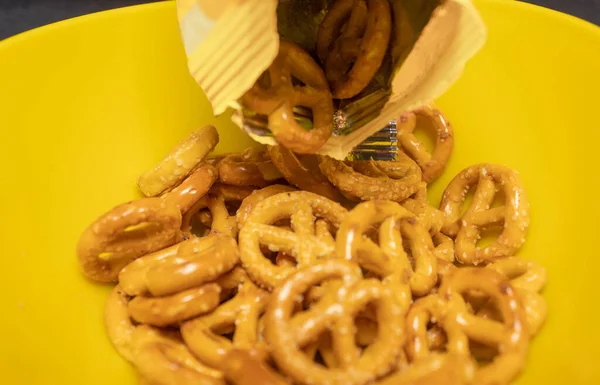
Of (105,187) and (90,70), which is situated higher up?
(90,70)

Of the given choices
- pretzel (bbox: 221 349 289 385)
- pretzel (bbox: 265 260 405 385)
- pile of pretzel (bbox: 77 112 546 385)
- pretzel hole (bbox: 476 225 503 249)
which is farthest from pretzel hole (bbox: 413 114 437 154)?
pretzel (bbox: 221 349 289 385)

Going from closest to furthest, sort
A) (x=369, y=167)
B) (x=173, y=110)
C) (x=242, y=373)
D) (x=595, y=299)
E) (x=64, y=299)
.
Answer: (x=242, y=373) < (x=595, y=299) < (x=64, y=299) < (x=369, y=167) < (x=173, y=110)

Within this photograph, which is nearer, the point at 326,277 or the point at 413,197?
the point at 326,277

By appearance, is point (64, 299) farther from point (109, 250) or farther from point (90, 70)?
point (90, 70)

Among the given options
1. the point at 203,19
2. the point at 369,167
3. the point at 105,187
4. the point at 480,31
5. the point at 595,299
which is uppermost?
the point at 203,19

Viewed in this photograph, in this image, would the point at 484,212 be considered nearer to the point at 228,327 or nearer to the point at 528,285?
the point at 528,285

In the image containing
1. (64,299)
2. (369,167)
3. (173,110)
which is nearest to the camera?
(64,299)

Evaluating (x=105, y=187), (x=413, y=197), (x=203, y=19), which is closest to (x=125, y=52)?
(x=105, y=187)
